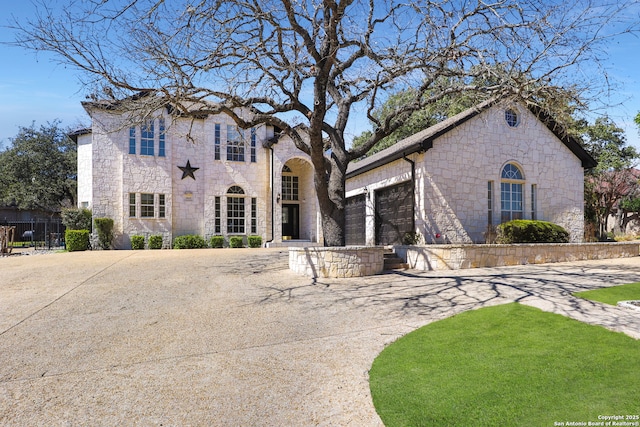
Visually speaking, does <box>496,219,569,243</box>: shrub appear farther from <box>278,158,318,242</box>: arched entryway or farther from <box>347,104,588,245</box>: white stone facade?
<box>278,158,318,242</box>: arched entryway

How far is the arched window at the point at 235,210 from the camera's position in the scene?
20.6m

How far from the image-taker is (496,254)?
39.4 ft

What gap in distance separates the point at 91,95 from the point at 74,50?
1.25m

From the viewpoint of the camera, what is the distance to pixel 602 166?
24047mm

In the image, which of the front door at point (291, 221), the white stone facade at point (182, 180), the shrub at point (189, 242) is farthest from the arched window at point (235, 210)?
the front door at point (291, 221)

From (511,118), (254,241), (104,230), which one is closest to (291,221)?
(254,241)

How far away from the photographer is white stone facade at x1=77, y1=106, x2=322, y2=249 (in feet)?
61.9

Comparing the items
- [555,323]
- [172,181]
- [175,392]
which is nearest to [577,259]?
[555,323]

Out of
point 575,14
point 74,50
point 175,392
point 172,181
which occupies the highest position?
point 575,14

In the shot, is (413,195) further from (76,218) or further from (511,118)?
(76,218)

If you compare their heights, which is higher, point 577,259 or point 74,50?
point 74,50

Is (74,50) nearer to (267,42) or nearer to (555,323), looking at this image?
(267,42)

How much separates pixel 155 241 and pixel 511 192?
52.2 ft

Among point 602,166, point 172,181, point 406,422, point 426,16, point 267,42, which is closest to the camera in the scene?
point 406,422
